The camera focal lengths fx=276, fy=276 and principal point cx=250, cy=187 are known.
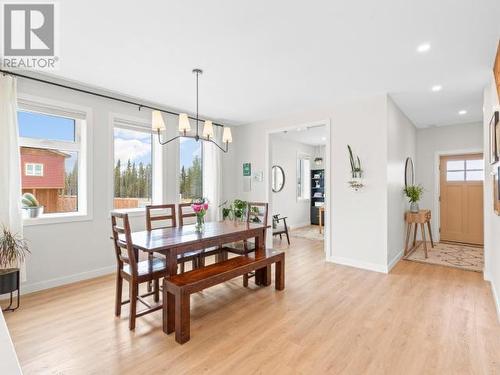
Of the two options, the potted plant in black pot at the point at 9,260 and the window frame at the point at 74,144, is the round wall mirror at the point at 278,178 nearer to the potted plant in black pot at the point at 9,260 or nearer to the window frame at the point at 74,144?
the window frame at the point at 74,144

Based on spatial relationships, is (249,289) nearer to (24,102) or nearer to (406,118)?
(24,102)

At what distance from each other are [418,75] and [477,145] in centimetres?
341

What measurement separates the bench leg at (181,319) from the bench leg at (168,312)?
15 cm

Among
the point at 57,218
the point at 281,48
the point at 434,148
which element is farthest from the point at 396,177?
the point at 57,218

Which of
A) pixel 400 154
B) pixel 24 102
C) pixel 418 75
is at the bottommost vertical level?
pixel 400 154

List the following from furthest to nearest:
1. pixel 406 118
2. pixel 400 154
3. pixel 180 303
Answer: pixel 406 118 → pixel 400 154 → pixel 180 303

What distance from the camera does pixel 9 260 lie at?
2.77m

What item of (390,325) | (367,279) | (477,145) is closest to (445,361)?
(390,325)

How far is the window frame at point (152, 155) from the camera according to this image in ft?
12.7

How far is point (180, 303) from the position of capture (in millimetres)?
2207

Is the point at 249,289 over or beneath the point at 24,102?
beneath

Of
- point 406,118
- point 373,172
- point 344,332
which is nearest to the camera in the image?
point 344,332

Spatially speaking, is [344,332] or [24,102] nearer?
[344,332]

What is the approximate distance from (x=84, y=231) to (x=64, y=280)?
0.62 m
